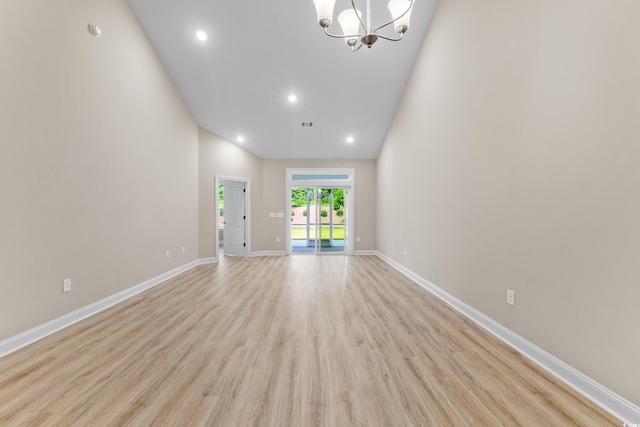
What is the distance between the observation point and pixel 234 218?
726 centimetres

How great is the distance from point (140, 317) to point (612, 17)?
4.65 meters

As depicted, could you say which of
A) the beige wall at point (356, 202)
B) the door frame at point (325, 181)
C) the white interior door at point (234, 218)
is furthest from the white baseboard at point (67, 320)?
the door frame at point (325, 181)

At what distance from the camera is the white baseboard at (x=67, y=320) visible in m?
2.25

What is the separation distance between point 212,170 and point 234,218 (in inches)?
59.1

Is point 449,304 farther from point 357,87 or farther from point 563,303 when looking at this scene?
point 357,87

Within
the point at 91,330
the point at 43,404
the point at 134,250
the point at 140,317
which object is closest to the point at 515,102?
the point at 43,404

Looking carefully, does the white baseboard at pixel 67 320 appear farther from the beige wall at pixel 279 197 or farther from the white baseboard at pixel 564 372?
the white baseboard at pixel 564 372

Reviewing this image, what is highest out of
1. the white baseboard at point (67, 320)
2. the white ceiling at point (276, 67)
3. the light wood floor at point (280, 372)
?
the white ceiling at point (276, 67)

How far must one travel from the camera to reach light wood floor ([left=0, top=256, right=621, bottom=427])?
154 centimetres

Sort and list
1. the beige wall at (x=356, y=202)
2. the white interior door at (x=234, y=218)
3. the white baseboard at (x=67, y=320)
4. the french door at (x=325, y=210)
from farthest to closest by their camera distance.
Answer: the french door at (x=325, y=210)
the beige wall at (x=356, y=202)
the white interior door at (x=234, y=218)
the white baseboard at (x=67, y=320)

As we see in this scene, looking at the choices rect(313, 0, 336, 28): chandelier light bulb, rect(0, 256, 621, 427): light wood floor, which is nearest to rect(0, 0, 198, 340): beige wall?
rect(0, 256, 621, 427): light wood floor

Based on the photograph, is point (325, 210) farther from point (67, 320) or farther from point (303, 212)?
point (67, 320)

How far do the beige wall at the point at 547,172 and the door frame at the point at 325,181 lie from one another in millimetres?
3876

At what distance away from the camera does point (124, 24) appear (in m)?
3.73
